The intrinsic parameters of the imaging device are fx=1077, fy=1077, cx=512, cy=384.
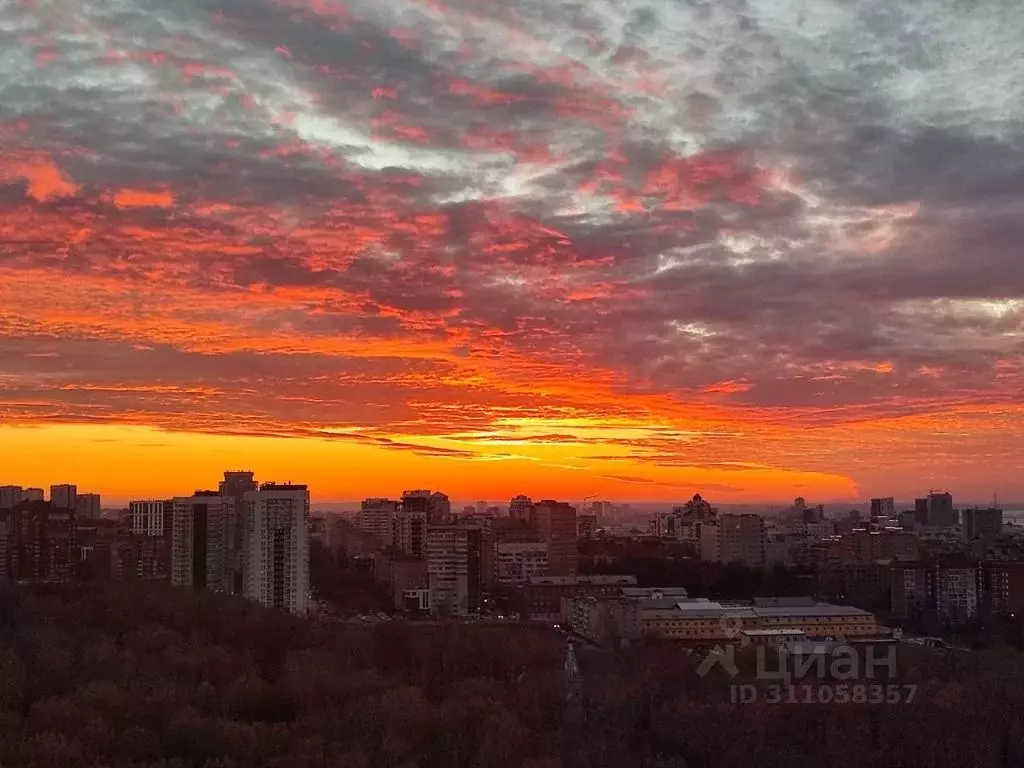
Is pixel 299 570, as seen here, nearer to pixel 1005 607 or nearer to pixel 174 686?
pixel 174 686

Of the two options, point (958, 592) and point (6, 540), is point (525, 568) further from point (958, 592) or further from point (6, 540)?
point (6, 540)

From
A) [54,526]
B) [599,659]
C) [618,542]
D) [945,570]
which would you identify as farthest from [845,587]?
[54,526]

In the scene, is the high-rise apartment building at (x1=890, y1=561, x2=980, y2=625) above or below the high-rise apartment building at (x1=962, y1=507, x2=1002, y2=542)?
below

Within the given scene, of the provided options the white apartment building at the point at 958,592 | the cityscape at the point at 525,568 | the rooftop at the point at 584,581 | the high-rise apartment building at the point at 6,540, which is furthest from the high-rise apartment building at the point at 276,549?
the white apartment building at the point at 958,592

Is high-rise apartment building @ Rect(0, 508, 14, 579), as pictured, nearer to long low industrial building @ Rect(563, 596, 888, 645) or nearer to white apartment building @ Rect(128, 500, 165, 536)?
white apartment building @ Rect(128, 500, 165, 536)

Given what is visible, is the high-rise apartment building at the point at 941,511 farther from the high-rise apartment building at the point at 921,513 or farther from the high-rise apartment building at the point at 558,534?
the high-rise apartment building at the point at 558,534

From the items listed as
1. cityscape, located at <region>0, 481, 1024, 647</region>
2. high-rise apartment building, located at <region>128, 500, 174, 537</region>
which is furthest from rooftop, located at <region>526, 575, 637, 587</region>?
high-rise apartment building, located at <region>128, 500, 174, 537</region>
